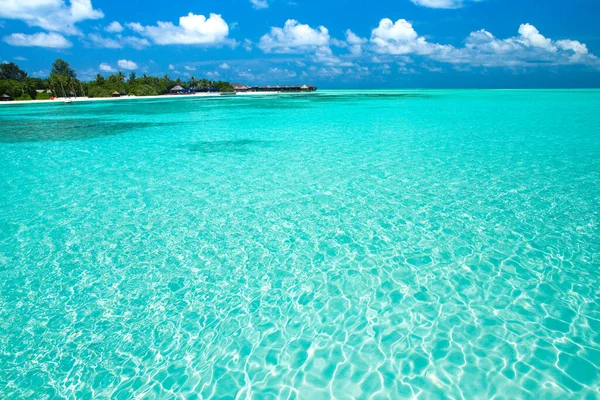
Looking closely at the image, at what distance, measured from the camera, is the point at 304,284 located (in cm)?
486

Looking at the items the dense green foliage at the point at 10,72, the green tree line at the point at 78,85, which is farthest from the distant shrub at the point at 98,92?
the dense green foliage at the point at 10,72

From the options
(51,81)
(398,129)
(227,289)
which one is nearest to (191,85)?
(51,81)

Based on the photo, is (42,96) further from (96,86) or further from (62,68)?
(62,68)

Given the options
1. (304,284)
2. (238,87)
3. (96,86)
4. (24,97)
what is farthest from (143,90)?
(304,284)

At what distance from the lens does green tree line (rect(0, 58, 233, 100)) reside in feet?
205

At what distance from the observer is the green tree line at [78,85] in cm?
6244

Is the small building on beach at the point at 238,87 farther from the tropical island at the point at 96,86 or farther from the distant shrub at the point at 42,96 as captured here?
the distant shrub at the point at 42,96

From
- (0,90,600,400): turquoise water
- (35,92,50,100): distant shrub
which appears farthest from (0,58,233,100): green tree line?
(0,90,600,400): turquoise water

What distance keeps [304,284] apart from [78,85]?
276 feet

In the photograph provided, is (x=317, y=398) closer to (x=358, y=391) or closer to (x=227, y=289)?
(x=358, y=391)

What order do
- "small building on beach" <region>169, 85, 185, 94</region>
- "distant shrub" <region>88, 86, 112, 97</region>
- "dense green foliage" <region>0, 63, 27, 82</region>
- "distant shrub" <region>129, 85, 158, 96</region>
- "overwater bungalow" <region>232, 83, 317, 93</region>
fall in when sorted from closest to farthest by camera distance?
"distant shrub" <region>88, 86, 112, 97</region> < "distant shrub" <region>129, 85, 158, 96</region> < "dense green foliage" <region>0, 63, 27, 82</region> < "small building on beach" <region>169, 85, 185, 94</region> < "overwater bungalow" <region>232, 83, 317, 93</region>

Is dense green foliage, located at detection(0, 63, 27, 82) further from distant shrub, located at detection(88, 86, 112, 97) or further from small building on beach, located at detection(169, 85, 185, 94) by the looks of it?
small building on beach, located at detection(169, 85, 185, 94)

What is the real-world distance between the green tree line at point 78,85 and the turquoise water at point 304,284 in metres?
68.2

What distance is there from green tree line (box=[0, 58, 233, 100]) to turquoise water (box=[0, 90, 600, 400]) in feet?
224
